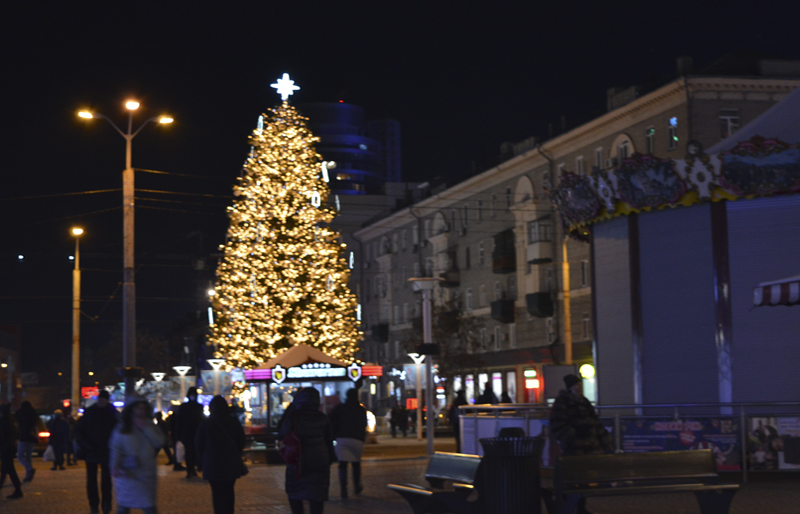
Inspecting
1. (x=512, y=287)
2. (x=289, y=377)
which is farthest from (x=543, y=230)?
(x=289, y=377)

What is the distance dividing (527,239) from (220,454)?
49.5 metres

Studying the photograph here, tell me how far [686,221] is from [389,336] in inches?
2452

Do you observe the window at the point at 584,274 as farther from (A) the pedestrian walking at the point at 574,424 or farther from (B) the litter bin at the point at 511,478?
(B) the litter bin at the point at 511,478

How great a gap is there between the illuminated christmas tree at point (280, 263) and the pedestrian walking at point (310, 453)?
27.7 meters

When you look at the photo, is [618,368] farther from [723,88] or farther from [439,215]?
[439,215]

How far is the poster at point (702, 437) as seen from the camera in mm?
17891

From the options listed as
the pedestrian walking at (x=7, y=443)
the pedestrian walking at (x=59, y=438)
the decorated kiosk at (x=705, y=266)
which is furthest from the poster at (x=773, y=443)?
the pedestrian walking at (x=59, y=438)

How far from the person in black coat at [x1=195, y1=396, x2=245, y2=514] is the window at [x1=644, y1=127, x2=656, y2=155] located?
131 ft

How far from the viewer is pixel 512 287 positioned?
6406 centimetres

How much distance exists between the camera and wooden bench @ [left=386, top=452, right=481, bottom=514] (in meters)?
11.5

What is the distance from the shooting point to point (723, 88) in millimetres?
48656

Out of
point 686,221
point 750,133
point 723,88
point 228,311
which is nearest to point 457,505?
point 686,221

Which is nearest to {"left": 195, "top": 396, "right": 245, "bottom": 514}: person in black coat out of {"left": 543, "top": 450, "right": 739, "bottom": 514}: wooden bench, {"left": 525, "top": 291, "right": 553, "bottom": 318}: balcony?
{"left": 543, "top": 450, "right": 739, "bottom": 514}: wooden bench

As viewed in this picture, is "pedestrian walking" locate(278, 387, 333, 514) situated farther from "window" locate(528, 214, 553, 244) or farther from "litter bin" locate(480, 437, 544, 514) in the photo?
"window" locate(528, 214, 553, 244)
